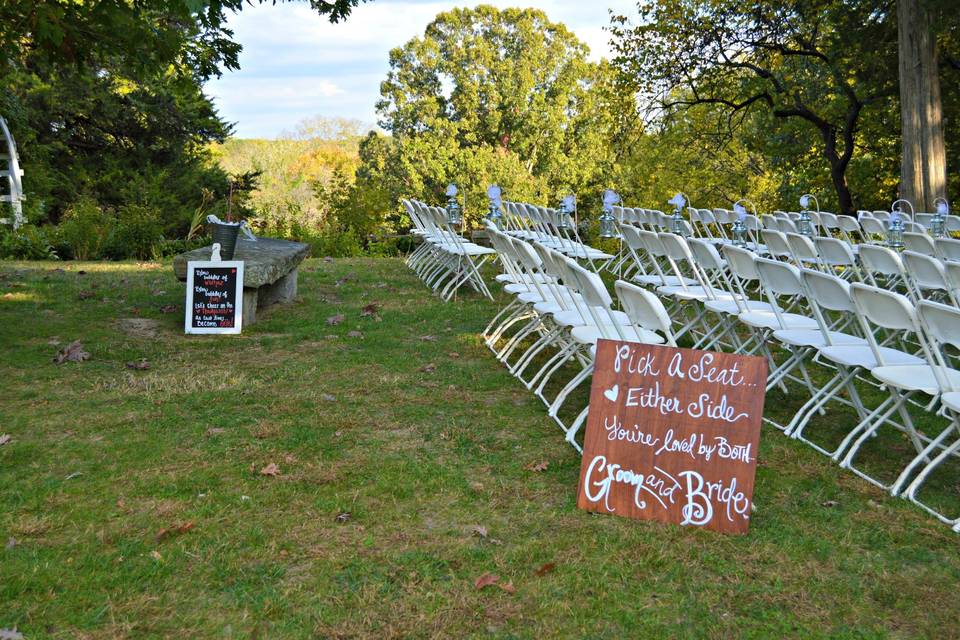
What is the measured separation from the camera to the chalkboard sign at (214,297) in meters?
6.31

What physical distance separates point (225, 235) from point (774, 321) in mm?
4119

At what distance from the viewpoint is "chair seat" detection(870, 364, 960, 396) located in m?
3.31

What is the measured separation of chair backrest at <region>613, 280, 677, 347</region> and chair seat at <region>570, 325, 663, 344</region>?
0.15m

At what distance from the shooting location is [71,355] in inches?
211

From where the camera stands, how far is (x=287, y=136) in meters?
39.8

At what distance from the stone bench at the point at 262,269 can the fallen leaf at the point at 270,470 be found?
326cm

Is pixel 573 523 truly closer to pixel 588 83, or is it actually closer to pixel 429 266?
pixel 429 266

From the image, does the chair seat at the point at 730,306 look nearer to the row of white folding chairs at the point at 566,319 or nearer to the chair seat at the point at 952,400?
the row of white folding chairs at the point at 566,319

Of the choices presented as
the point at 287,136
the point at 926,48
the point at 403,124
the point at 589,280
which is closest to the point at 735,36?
the point at 926,48

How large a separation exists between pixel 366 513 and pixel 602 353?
1.05 m

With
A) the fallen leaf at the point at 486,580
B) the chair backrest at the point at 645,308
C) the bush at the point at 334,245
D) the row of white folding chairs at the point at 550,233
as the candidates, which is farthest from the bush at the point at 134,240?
the fallen leaf at the point at 486,580

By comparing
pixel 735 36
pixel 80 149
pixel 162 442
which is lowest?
pixel 162 442

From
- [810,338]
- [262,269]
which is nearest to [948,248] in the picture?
[810,338]

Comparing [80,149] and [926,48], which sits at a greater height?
[926,48]
